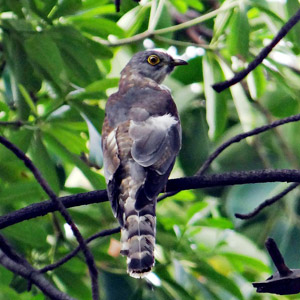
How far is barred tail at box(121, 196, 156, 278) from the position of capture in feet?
10.1

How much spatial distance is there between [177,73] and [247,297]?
1682 mm

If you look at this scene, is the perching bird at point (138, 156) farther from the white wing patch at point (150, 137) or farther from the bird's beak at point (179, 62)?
the bird's beak at point (179, 62)

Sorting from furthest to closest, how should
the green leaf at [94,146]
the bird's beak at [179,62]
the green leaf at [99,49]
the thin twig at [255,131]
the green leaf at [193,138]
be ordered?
the green leaf at [193,138] < the bird's beak at [179,62] < the green leaf at [99,49] < the green leaf at [94,146] < the thin twig at [255,131]

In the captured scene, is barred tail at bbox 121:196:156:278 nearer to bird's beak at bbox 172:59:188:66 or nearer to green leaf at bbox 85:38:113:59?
green leaf at bbox 85:38:113:59

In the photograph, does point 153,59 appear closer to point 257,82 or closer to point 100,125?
point 257,82

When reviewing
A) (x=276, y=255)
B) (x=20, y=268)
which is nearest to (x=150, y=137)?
(x=20, y=268)

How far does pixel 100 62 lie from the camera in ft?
17.3

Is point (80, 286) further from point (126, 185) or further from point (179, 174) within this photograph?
point (179, 174)

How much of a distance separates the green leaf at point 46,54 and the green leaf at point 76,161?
280 millimetres

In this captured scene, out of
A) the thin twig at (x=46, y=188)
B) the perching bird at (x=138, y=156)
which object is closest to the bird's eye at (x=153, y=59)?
the perching bird at (x=138, y=156)

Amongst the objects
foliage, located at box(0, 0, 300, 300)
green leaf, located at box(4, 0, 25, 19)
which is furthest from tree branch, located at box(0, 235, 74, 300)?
green leaf, located at box(4, 0, 25, 19)

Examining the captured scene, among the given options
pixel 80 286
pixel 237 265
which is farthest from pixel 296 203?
pixel 80 286

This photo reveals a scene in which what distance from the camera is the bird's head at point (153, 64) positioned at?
5.30 m

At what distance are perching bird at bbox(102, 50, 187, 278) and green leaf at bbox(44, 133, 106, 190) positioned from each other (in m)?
0.16
